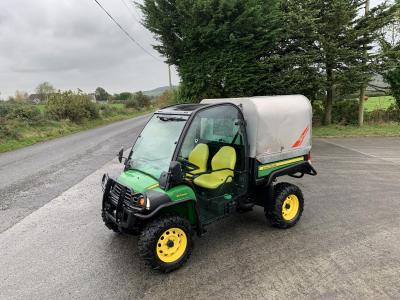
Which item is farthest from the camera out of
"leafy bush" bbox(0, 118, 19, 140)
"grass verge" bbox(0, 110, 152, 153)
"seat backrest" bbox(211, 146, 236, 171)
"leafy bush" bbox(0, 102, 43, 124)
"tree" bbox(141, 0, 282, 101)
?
"leafy bush" bbox(0, 102, 43, 124)

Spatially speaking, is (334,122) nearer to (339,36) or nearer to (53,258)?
(339,36)

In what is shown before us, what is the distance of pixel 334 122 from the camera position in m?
17.4

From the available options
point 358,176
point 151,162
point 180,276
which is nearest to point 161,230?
point 180,276

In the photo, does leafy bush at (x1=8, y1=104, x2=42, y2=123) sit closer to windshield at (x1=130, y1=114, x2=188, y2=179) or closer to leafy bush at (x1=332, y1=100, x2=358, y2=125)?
windshield at (x1=130, y1=114, x2=188, y2=179)

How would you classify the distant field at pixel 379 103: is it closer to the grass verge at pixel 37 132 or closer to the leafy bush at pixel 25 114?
the grass verge at pixel 37 132

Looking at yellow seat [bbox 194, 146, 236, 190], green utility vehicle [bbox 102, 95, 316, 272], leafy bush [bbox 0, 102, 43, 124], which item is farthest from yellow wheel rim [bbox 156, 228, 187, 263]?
leafy bush [bbox 0, 102, 43, 124]

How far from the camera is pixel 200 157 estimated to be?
176 inches

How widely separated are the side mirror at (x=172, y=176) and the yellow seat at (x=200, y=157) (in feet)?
1.86

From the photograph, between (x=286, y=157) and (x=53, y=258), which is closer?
(x=53, y=258)

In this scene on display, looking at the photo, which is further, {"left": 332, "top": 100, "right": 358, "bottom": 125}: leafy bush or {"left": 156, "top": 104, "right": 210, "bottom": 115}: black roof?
{"left": 332, "top": 100, "right": 358, "bottom": 125}: leafy bush

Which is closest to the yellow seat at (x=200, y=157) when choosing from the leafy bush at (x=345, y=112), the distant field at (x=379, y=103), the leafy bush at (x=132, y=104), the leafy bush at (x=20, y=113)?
the leafy bush at (x=345, y=112)

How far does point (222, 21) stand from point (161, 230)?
33.4ft

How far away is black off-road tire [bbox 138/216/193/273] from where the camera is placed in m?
3.55

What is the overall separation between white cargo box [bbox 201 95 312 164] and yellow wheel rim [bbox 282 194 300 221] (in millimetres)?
703
